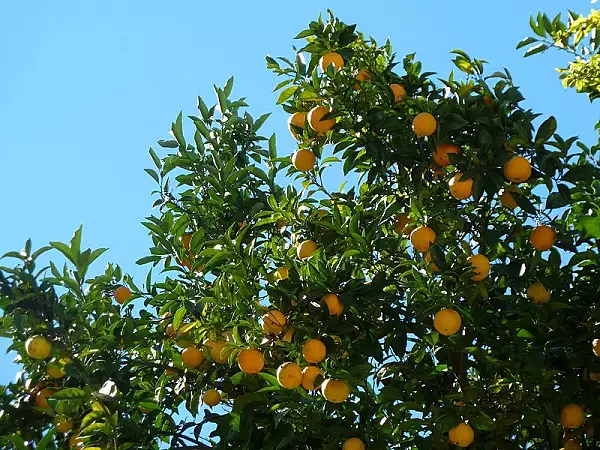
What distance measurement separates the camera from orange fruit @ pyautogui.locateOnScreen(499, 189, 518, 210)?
3.21m

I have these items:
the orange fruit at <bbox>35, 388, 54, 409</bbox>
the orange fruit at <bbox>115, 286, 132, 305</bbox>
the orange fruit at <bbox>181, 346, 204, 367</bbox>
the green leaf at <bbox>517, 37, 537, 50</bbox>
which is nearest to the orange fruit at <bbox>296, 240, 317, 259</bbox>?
the orange fruit at <bbox>181, 346, 204, 367</bbox>

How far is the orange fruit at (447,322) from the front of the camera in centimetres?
296

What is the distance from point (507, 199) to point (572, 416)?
0.78 metres

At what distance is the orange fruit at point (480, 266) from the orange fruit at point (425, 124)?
0.47 meters

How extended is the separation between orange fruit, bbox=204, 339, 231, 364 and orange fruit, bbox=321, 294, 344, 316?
42 cm

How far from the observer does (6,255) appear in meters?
2.96

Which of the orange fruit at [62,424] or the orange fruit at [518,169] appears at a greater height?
the orange fruit at [518,169]

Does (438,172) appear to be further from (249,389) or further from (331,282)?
(249,389)

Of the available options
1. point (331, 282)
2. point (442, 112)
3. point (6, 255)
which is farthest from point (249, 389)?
point (442, 112)

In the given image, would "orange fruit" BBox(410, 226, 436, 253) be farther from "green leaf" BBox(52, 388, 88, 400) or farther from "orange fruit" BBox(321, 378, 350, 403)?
"green leaf" BBox(52, 388, 88, 400)

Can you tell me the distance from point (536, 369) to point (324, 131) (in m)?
1.15

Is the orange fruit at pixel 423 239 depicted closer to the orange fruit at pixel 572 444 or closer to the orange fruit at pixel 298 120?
the orange fruit at pixel 298 120

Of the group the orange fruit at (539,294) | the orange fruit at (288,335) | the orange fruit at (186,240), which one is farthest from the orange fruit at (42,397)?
the orange fruit at (539,294)

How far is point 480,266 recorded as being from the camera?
303cm
